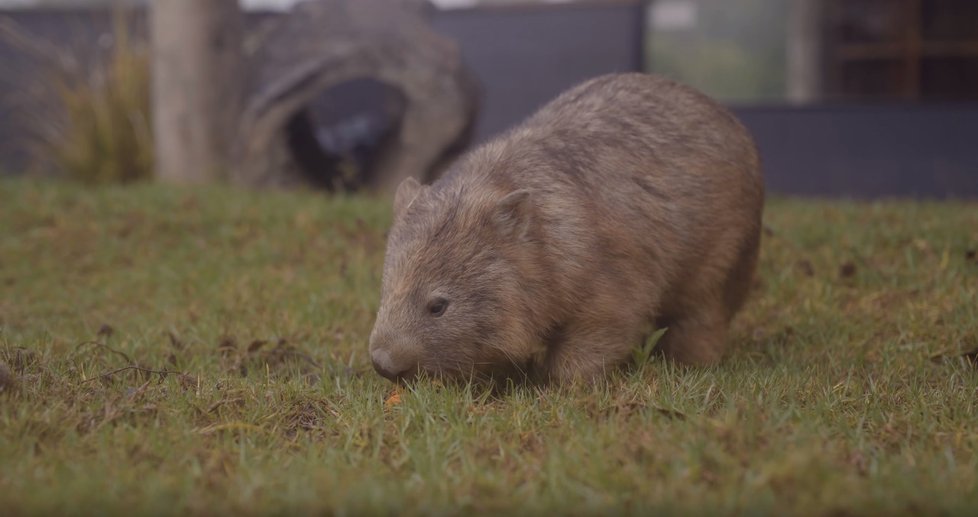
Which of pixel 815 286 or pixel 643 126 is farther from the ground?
pixel 643 126

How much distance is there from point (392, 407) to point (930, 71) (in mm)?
8056

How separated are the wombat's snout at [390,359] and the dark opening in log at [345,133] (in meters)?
4.17

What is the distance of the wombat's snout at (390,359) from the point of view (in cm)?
331

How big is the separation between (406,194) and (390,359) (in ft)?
2.69

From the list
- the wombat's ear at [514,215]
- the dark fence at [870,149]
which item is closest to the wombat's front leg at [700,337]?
the wombat's ear at [514,215]

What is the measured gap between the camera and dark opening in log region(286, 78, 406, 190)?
8.02 m

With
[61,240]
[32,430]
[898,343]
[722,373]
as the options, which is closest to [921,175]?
[898,343]

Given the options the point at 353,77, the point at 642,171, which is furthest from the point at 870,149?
the point at 642,171

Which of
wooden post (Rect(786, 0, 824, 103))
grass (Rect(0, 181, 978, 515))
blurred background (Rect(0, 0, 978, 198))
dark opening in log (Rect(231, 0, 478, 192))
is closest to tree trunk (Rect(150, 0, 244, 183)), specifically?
blurred background (Rect(0, 0, 978, 198))

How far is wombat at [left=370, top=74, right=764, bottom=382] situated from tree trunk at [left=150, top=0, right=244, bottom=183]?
4424 millimetres

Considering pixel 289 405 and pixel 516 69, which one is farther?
pixel 516 69

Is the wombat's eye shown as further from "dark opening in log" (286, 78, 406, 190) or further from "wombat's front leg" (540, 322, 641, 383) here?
"dark opening in log" (286, 78, 406, 190)

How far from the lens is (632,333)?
3623 millimetres

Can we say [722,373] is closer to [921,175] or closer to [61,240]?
[61,240]
